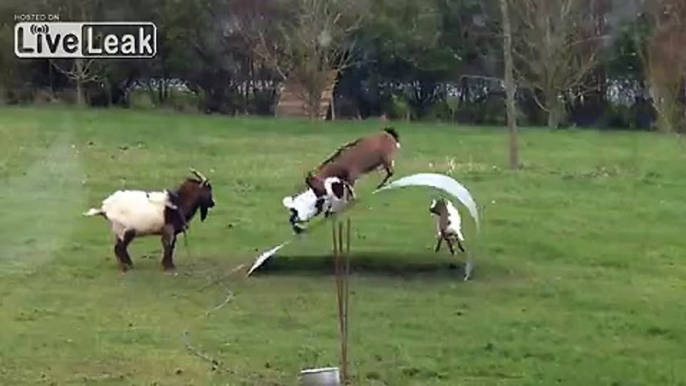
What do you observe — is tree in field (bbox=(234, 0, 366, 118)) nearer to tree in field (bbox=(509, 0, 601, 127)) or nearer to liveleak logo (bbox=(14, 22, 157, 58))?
tree in field (bbox=(509, 0, 601, 127))

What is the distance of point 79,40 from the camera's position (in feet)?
14.7

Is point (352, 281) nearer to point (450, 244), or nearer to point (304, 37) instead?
point (450, 244)

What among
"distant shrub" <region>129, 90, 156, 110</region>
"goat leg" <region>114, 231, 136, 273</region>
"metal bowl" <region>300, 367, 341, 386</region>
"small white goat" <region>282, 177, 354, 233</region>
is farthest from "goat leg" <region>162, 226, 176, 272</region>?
"distant shrub" <region>129, 90, 156, 110</region>

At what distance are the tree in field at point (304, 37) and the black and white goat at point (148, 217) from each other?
7.38 meters

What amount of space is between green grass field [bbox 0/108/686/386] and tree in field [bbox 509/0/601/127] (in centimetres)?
435

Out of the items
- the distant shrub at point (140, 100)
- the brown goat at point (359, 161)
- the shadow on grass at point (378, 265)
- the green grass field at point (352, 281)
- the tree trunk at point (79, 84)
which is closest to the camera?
the green grass field at point (352, 281)

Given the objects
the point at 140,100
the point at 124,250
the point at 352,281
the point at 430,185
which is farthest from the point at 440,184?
the point at 140,100

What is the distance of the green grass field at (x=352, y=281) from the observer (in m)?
5.08

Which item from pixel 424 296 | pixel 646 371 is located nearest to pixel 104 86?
pixel 424 296

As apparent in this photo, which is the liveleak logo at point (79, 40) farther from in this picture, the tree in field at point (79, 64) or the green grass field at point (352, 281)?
the tree in field at point (79, 64)

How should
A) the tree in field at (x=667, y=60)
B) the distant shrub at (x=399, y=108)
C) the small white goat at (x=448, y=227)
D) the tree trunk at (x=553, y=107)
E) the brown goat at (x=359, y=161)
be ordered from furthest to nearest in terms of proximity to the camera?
1. the tree trunk at (x=553, y=107)
2. the distant shrub at (x=399, y=108)
3. the tree in field at (x=667, y=60)
4. the brown goat at (x=359, y=161)
5. the small white goat at (x=448, y=227)

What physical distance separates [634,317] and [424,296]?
942 millimetres

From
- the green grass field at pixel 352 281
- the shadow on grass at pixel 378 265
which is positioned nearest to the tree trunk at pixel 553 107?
the green grass field at pixel 352 281

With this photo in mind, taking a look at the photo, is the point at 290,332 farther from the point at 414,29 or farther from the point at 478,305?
the point at 414,29
